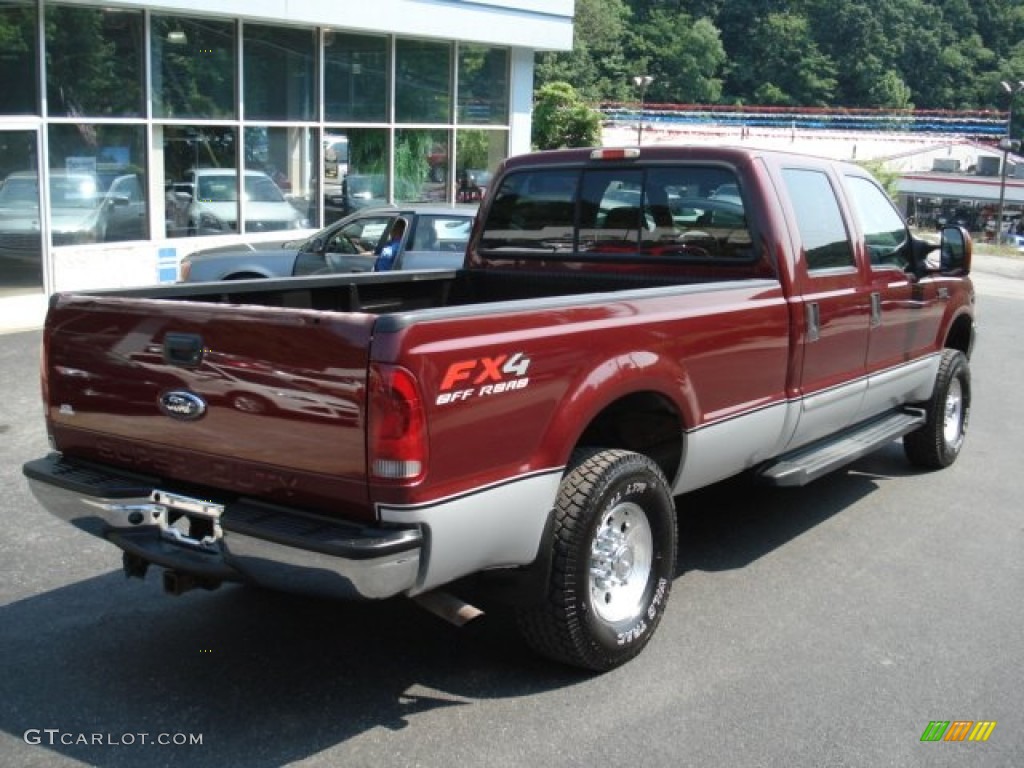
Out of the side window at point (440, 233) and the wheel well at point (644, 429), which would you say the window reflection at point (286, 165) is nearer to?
the side window at point (440, 233)

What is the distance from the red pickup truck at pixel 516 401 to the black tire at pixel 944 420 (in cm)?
142

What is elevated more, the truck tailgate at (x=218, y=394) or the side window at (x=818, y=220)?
the side window at (x=818, y=220)

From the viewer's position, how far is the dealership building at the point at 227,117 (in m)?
13.2

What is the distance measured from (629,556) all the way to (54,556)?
2883mm

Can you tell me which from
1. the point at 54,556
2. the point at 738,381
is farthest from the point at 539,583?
the point at 54,556

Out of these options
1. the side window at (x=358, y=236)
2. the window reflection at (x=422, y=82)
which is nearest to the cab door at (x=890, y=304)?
the side window at (x=358, y=236)

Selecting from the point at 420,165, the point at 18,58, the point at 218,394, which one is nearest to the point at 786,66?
the point at 420,165

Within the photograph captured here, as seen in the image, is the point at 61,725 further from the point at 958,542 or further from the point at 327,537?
the point at 958,542

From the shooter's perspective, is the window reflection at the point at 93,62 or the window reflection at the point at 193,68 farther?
the window reflection at the point at 193,68

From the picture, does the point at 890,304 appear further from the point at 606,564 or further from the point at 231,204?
the point at 231,204

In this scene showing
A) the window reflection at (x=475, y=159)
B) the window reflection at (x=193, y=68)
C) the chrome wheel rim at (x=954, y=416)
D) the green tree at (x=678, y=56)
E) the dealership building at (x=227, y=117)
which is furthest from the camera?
the green tree at (x=678, y=56)

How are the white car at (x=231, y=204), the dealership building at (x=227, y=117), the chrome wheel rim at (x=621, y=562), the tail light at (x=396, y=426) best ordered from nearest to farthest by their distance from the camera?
the tail light at (x=396, y=426), the chrome wheel rim at (x=621, y=562), the dealership building at (x=227, y=117), the white car at (x=231, y=204)

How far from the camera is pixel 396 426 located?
11.1ft

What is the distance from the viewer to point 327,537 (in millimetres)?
3457
